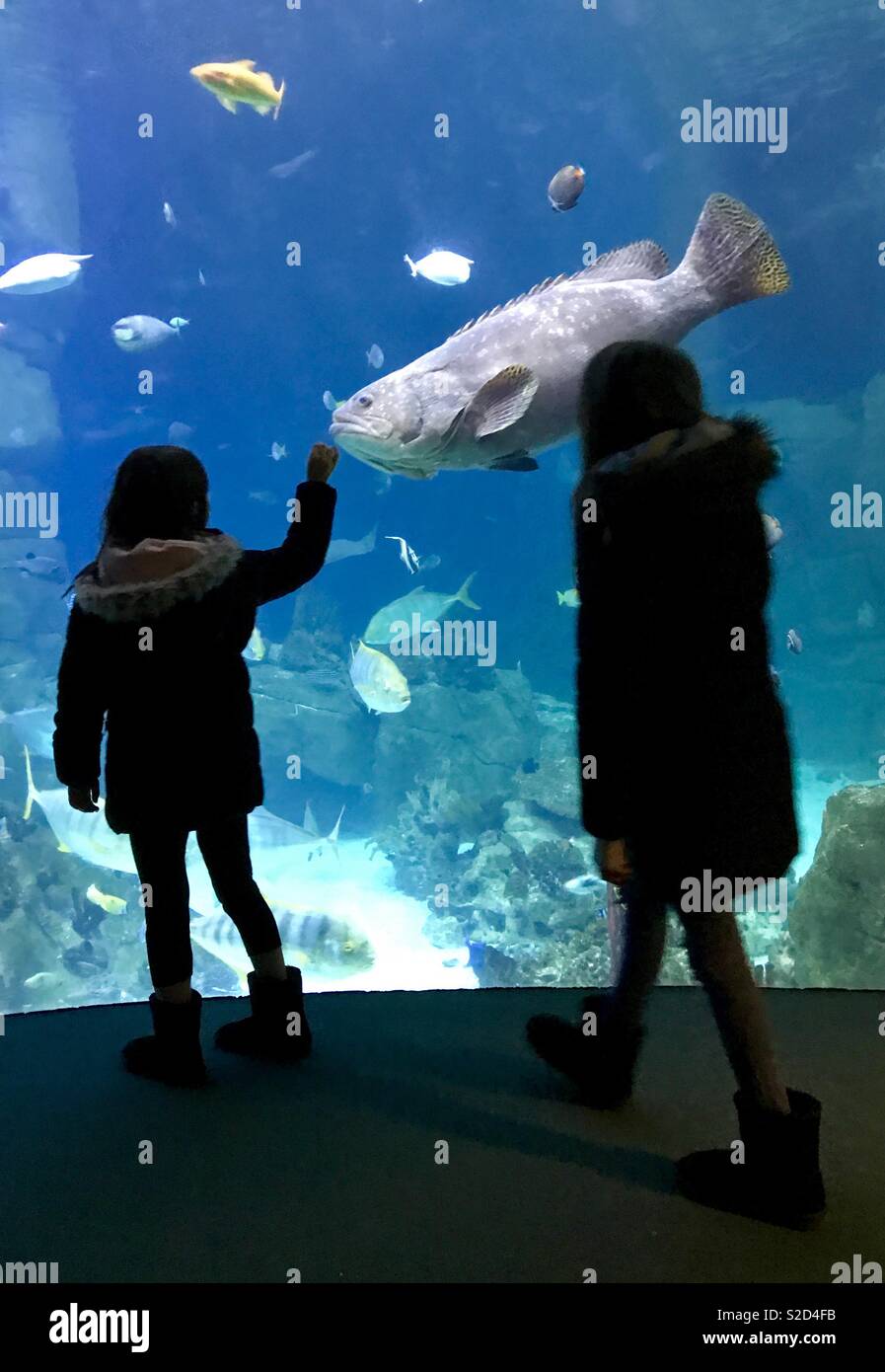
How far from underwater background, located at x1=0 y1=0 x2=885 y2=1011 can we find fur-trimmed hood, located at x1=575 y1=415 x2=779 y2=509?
9.04 metres

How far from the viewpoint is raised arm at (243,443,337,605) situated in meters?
2.08

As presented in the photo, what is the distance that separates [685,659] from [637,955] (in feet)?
2.50

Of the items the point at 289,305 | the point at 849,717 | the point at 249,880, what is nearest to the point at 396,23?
the point at 289,305

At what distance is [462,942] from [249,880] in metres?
8.52

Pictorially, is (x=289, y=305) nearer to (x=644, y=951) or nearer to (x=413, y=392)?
(x=413, y=392)

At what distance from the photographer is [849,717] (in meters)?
19.1

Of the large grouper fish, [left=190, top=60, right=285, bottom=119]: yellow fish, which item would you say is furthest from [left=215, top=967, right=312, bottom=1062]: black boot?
[left=190, top=60, right=285, bottom=119]: yellow fish

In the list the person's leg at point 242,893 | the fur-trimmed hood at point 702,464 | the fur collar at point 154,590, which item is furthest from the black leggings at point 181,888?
the fur-trimmed hood at point 702,464

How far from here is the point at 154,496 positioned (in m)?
2.02

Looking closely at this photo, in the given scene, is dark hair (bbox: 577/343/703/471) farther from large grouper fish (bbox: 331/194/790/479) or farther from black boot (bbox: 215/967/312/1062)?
black boot (bbox: 215/967/312/1062)

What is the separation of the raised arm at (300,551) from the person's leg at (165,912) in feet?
2.25

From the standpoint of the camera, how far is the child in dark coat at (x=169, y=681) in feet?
6.51

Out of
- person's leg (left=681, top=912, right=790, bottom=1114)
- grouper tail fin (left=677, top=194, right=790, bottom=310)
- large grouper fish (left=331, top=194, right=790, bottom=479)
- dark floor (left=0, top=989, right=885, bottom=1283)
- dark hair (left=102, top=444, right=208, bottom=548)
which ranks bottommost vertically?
dark floor (left=0, top=989, right=885, bottom=1283)

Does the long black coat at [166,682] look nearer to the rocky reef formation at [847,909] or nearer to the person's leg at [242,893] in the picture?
the person's leg at [242,893]
